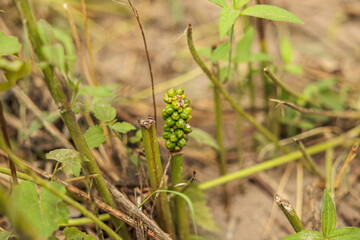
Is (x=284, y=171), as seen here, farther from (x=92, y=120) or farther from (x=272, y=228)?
(x=92, y=120)

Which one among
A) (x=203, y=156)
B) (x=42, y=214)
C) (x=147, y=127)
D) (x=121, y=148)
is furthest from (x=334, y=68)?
(x=42, y=214)

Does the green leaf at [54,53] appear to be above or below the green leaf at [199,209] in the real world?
above

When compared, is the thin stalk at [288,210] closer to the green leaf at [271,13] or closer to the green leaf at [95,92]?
the green leaf at [271,13]

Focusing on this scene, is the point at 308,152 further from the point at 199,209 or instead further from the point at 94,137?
the point at 94,137

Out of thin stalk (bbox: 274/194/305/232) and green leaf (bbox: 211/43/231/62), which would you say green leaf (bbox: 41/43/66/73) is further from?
thin stalk (bbox: 274/194/305/232)

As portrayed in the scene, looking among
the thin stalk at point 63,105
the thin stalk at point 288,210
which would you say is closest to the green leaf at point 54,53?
the thin stalk at point 63,105

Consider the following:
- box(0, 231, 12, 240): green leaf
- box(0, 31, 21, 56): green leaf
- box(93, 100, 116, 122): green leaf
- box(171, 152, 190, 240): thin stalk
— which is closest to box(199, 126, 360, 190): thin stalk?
box(171, 152, 190, 240): thin stalk

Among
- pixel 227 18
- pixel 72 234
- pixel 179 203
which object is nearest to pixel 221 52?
pixel 227 18
